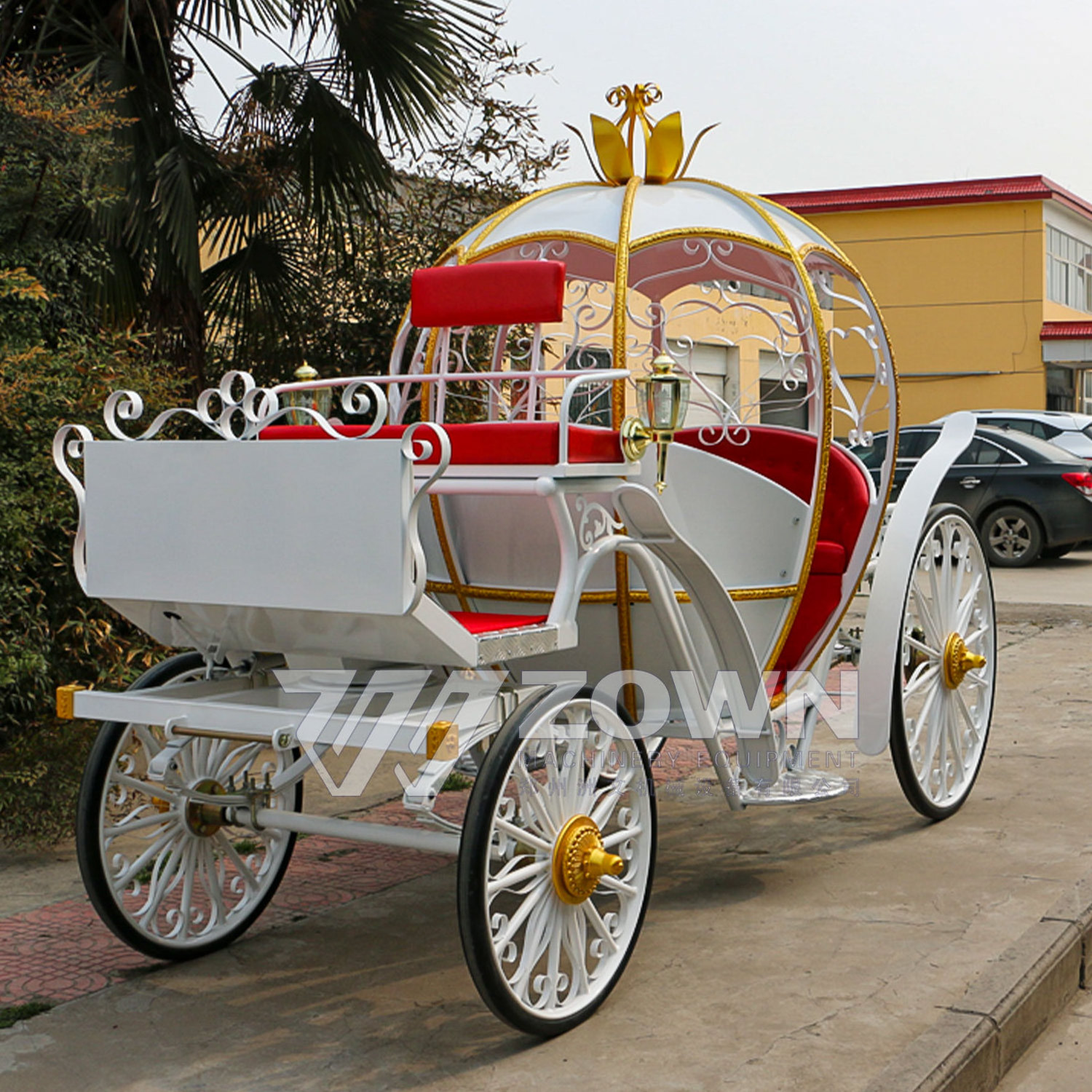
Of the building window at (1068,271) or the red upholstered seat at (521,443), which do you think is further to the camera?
the building window at (1068,271)

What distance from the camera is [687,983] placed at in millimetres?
4102

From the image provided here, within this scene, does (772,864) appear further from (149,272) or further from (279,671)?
(149,272)

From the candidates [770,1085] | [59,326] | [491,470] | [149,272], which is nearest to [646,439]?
[491,470]

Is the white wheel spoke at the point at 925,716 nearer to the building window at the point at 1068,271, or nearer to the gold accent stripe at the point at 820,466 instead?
the gold accent stripe at the point at 820,466

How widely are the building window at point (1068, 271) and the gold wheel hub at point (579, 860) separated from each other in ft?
101

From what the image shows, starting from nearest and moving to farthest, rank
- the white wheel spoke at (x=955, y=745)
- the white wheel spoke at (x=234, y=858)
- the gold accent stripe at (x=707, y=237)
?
1. the white wheel spoke at (x=234, y=858)
2. the gold accent stripe at (x=707, y=237)
3. the white wheel spoke at (x=955, y=745)

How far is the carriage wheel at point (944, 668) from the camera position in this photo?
5457 mm

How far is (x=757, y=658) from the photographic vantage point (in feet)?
16.4

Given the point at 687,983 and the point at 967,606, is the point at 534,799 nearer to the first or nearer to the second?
the point at 687,983

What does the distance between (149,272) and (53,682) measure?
9.09 ft

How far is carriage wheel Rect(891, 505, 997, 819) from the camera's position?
5.46 meters

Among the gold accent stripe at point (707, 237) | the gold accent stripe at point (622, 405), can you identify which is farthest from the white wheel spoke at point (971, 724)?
the gold accent stripe at point (707, 237)

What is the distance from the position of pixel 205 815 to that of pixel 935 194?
2957cm

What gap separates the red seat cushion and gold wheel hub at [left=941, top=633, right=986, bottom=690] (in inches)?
88.4
